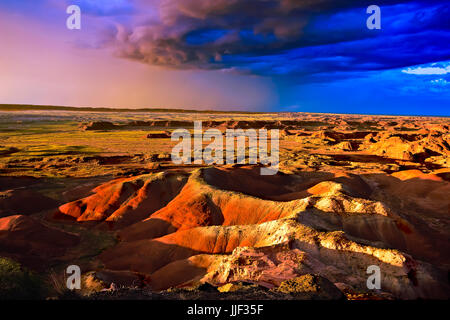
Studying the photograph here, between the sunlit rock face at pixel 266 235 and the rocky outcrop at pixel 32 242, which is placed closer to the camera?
the sunlit rock face at pixel 266 235

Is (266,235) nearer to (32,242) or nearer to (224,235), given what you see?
(224,235)

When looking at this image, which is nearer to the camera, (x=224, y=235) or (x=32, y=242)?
(x=224, y=235)

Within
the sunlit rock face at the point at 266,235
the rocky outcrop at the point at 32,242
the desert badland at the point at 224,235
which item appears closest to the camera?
the desert badland at the point at 224,235

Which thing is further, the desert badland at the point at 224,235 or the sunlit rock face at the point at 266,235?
the sunlit rock face at the point at 266,235

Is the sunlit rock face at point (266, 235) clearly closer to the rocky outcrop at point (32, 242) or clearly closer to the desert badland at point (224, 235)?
the desert badland at point (224, 235)

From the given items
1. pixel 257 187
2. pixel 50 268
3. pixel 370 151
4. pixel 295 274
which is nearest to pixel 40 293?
pixel 50 268

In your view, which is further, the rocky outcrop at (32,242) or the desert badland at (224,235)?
the rocky outcrop at (32,242)

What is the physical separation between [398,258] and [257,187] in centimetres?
1570

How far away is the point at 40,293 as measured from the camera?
967 cm

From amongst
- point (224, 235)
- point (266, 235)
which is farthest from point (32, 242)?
point (266, 235)

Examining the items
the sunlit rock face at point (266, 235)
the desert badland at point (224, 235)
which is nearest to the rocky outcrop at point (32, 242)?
the desert badland at point (224, 235)

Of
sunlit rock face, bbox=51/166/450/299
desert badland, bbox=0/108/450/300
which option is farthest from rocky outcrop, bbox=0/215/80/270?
sunlit rock face, bbox=51/166/450/299

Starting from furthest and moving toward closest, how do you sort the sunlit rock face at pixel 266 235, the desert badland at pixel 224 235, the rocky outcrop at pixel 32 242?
1. the rocky outcrop at pixel 32 242
2. the sunlit rock face at pixel 266 235
3. the desert badland at pixel 224 235
